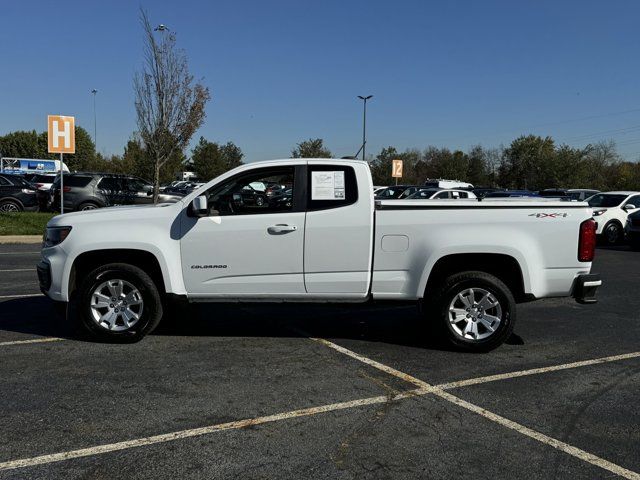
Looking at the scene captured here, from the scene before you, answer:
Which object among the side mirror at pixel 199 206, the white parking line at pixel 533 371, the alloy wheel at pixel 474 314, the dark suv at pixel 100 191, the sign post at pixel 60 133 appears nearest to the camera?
the white parking line at pixel 533 371

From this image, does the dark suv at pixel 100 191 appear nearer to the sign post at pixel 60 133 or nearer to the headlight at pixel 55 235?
the sign post at pixel 60 133

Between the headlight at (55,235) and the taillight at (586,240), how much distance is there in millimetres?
5046

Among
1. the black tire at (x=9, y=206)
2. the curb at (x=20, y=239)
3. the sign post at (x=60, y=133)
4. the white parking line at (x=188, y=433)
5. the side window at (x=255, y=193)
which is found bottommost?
the white parking line at (x=188, y=433)

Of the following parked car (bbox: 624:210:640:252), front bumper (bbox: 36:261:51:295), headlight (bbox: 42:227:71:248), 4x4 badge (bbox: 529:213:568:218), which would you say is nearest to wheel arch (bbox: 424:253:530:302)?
4x4 badge (bbox: 529:213:568:218)

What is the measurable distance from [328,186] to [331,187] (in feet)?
0.11

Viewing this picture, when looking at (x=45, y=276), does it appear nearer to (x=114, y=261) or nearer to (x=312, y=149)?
(x=114, y=261)

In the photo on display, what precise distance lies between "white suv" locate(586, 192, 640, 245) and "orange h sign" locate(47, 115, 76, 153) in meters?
15.4

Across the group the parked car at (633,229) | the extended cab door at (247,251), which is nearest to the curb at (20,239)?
the extended cab door at (247,251)

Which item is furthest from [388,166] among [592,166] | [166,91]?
[166,91]

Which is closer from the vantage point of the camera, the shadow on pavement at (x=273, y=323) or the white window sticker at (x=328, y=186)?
the white window sticker at (x=328, y=186)

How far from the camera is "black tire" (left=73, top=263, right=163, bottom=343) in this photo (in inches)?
222

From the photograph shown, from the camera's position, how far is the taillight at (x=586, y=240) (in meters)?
5.50

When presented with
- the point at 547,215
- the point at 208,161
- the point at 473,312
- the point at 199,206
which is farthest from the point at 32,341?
the point at 208,161

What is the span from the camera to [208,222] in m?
5.60
